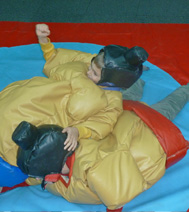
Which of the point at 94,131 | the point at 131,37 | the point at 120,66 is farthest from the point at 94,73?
the point at 131,37

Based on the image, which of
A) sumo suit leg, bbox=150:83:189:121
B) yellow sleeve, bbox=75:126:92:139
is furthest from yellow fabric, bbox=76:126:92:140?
sumo suit leg, bbox=150:83:189:121

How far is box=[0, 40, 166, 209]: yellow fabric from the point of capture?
979 millimetres

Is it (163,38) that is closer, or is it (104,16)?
(163,38)

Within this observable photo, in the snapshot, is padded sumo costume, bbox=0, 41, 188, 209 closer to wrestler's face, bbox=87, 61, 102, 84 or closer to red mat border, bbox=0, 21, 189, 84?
wrestler's face, bbox=87, 61, 102, 84

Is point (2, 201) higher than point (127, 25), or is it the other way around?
point (127, 25)

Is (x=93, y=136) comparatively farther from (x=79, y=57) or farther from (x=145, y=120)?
(x=79, y=57)

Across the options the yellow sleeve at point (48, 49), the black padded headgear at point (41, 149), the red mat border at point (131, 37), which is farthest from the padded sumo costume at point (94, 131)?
the red mat border at point (131, 37)

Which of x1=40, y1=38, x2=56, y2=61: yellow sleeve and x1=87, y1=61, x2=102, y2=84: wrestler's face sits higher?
x1=40, y1=38, x2=56, y2=61: yellow sleeve

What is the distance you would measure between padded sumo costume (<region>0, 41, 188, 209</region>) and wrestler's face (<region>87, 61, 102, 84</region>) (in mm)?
36

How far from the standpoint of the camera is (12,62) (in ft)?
5.99

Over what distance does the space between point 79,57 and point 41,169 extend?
0.71m

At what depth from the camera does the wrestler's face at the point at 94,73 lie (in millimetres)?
1194

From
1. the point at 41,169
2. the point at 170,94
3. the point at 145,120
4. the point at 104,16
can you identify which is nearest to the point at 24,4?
the point at 104,16

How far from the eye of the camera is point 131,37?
2.00 meters
